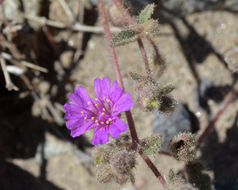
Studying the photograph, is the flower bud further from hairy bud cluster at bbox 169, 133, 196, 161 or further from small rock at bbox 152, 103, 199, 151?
small rock at bbox 152, 103, 199, 151

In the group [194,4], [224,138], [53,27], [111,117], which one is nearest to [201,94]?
[224,138]

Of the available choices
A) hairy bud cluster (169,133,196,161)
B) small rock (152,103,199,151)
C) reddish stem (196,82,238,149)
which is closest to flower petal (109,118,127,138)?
hairy bud cluster (169,133,196,161)

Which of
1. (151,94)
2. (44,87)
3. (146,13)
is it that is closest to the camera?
(151,94)

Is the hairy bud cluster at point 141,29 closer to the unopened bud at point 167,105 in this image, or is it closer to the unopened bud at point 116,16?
the unopened bud at point 116,16

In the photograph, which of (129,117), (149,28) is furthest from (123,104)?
(149,28)

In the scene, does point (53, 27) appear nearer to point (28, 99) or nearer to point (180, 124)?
point (28, 99)

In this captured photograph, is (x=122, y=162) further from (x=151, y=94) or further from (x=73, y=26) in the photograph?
(x=73, y=26)

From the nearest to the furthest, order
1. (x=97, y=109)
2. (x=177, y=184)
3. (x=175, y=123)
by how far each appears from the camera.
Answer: (x=177, y=184), (x=97, y=109), (x=175, y=123)

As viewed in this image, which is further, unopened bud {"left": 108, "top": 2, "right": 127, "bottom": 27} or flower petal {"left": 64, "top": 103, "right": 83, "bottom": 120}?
unopened bud {"left": 108, "top": 2, "right": 127, "bottom": 27}
